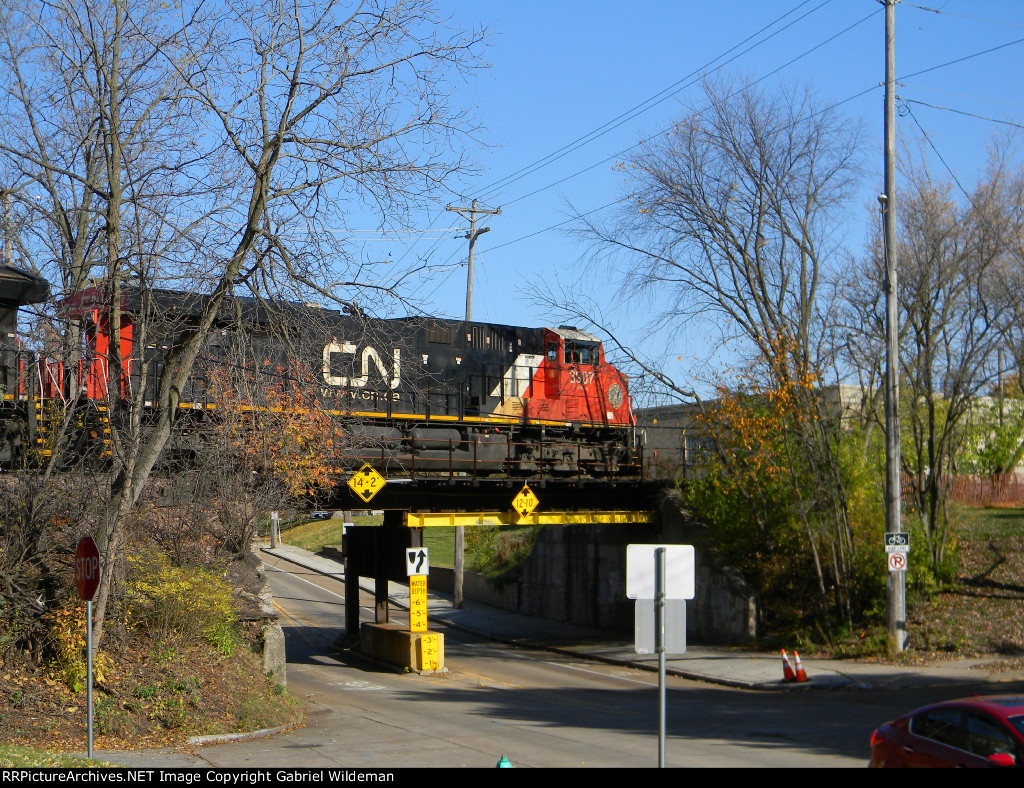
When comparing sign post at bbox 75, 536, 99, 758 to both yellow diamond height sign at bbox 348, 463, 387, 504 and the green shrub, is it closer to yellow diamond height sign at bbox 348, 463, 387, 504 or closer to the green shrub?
the green shrub

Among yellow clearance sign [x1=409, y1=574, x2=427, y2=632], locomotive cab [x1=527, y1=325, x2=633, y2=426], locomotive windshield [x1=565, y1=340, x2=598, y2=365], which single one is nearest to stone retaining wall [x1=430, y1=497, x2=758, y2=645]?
locomotive cab [x1=527, y1=325, x2=633, y2=426]

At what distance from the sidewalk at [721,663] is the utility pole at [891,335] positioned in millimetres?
1773

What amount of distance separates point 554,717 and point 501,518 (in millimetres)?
10541

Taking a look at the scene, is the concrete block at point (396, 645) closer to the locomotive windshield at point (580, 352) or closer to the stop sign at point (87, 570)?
the locomotive windshield at point (580, 352)

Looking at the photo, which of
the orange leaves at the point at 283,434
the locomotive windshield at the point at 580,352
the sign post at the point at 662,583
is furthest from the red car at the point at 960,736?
the locomotive windshield at the point at 580,352

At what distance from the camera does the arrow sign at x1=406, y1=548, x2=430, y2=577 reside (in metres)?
25.3

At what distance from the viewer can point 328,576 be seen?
51.7m

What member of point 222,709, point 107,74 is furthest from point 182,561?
point 107,74

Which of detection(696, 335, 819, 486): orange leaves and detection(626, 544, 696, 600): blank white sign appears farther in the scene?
detection(696, 335, 819, 486): orange leaves

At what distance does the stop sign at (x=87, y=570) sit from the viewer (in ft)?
37.4

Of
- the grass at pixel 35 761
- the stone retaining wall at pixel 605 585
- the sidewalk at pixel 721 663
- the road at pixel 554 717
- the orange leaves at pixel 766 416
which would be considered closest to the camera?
the grass at pixel 35 761

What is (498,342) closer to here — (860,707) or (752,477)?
(752,477)

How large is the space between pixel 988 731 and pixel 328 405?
A: 1851cm

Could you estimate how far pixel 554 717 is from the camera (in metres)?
17.4
